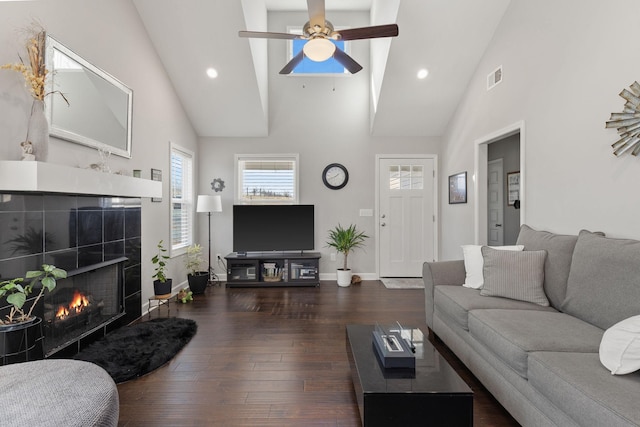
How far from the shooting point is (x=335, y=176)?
18.2 feet

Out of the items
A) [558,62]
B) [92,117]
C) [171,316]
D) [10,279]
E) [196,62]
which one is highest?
[196,62]

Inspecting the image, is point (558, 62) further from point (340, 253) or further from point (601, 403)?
point (340, 253)

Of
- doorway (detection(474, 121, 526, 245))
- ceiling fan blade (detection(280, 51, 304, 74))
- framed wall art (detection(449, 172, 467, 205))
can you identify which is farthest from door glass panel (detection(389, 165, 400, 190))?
ceiling fan blade (detection(280, 51, 304, 74))

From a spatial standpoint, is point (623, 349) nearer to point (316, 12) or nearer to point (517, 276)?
point (517, 276)

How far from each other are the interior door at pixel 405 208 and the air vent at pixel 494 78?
5.65ft

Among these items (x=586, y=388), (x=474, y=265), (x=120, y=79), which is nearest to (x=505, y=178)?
(x=474, y=265)

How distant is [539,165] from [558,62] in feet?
2.96

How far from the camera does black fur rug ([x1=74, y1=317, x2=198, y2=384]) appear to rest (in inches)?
96.6

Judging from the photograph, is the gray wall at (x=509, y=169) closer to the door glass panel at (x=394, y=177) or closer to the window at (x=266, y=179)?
the door glass panel at (x=394, y=177)

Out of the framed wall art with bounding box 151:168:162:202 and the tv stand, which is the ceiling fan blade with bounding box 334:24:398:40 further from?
the tv stand

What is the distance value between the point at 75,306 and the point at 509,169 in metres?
5.87

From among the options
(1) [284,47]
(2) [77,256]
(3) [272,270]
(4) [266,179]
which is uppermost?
(1) [284,47]

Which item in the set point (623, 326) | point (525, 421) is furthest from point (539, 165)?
point (525, 421)

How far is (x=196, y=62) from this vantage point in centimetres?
426
